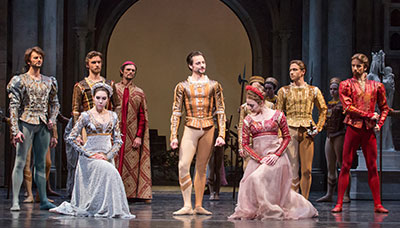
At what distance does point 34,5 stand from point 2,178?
3413 mm

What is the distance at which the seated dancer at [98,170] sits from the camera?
714 cm

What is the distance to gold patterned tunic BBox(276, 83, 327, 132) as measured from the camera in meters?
8.75

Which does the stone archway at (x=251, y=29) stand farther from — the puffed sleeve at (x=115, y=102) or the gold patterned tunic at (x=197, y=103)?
the gold patterned tunic at (x=197, y=103)

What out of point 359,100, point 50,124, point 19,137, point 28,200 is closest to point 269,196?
point 359,100

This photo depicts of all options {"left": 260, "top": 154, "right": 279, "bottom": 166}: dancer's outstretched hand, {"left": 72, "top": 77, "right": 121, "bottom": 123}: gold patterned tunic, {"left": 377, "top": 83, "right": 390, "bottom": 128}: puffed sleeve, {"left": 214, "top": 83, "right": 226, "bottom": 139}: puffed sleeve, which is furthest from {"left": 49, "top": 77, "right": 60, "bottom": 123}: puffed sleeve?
{"left": 377, "top": 83, "right": 390, "bottom": 128}: puffed sleeve

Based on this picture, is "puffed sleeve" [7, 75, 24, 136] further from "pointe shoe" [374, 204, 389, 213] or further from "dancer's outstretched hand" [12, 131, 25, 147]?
"pointe shoe" [374, 204, 389, 213]

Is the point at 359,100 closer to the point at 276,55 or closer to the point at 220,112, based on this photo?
the point at 220,112

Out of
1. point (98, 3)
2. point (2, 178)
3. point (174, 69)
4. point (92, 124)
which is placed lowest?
point (2, 178)

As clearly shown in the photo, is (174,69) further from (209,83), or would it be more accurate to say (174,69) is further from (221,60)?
(209,83)

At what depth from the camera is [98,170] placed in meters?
7.24

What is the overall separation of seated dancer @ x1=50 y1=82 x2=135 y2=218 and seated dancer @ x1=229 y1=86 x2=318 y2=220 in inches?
46.6

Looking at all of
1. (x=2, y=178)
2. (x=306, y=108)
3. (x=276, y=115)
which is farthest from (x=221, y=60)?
(x=276, y=115)

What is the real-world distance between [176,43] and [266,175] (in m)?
15.0

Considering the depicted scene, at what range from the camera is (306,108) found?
8.77 meters
